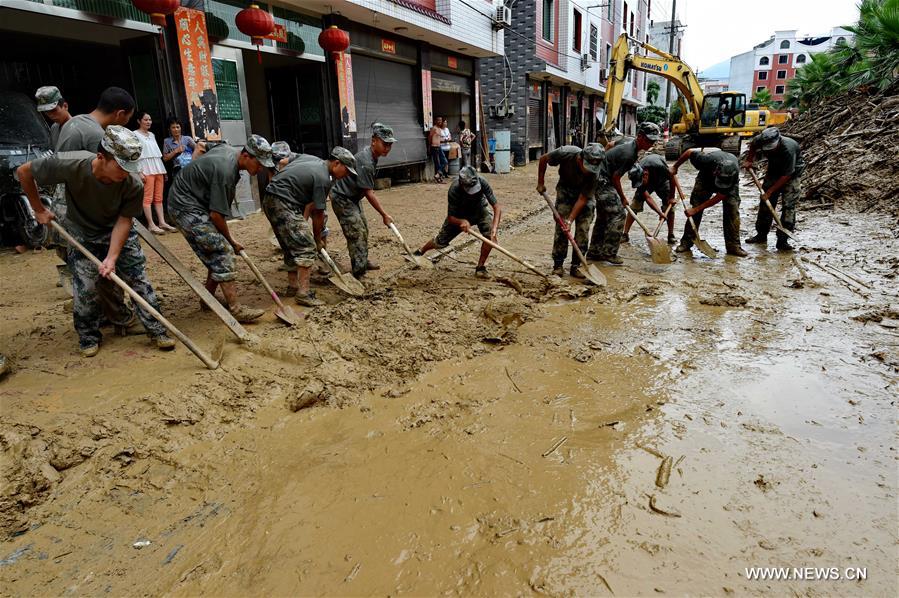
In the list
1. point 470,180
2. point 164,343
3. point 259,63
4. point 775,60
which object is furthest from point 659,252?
point 775,60

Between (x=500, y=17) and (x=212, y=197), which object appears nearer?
(x=212, y=197)

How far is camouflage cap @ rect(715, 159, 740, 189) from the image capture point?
5730 millimetres

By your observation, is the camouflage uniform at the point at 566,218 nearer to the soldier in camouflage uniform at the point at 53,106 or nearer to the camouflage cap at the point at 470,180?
the camouflage cap at the point at 470,180

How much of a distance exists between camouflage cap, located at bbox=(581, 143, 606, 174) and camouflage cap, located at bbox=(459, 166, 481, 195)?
3.29 ft

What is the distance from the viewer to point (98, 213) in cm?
304

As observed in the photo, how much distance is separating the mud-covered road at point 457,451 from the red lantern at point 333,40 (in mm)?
6215

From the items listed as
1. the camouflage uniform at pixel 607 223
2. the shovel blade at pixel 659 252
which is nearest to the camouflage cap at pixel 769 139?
the shovel blade at pixel 659 252

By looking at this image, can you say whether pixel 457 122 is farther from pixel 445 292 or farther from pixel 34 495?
pixel 34 495

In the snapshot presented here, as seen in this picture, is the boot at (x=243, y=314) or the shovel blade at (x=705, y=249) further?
the shovel blade at (x=705, y=249)

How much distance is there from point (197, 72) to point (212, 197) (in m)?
4.43

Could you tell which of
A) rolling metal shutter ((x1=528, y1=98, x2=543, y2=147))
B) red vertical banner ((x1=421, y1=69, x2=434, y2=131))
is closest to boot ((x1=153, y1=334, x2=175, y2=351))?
red vertical banner ((x1=421, y1=69, x2=434, y2=131))

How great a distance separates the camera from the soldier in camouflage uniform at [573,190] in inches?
191

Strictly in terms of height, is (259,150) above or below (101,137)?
below
